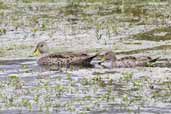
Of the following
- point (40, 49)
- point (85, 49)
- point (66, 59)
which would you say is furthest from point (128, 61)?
point (40, 49)

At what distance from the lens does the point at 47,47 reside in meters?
20.5

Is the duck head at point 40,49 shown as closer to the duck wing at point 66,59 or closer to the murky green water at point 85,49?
the murky green water at point 85,49

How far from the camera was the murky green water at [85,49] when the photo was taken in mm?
13797

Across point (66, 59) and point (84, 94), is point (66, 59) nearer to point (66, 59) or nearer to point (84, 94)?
point (66, 59)

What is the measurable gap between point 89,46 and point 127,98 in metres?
7.11

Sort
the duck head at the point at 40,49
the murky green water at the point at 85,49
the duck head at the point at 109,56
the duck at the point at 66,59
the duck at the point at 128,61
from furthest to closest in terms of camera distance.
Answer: the duck head at the point at 40,49, the duck at the point at 66,59, the duck head at the point at 109,56, the duck at the point at 128,61, the murky green water at the point at 85,49

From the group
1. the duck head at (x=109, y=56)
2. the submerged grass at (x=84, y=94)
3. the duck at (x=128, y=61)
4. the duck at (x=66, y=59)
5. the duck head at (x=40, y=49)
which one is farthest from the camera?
the duck head at (x=40, y=49)

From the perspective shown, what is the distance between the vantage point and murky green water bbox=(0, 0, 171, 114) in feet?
45.3

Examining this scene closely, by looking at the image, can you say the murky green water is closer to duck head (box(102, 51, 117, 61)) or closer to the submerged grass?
the submerged grass

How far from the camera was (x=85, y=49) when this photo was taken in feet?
67.7

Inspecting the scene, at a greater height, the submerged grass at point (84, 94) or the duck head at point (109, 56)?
the duck head at point (109, 56)

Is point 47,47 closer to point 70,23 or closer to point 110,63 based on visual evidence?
point 110,63

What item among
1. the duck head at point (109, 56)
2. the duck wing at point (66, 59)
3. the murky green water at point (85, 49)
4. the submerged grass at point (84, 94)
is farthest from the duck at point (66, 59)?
the submerged grass at point (84, 94)

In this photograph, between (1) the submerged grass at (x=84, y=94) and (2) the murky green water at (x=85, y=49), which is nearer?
(1) the submerged grass at (x=84, y=94)
